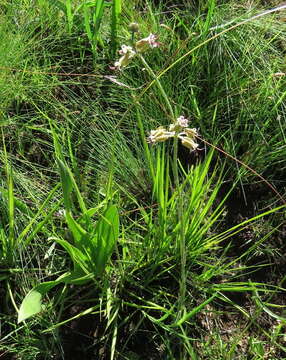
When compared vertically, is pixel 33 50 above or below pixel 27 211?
above

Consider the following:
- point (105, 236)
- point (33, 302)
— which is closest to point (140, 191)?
point (105, 236)

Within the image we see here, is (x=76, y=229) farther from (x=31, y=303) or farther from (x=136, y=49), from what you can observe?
(x=136, y=49)

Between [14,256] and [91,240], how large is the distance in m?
0.28

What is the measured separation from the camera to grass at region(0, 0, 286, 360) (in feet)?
3.72

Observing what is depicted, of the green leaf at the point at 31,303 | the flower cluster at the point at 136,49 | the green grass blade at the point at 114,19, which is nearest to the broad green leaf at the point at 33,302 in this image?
the green leaf at the point at 31,303

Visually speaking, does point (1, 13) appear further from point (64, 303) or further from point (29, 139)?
point (64, 303)

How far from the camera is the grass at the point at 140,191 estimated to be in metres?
1.13

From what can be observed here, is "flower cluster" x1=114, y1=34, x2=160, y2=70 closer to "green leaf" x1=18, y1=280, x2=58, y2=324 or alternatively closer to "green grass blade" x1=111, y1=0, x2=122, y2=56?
"green leaf" x1=18, y1=280, x2=58, y2=324

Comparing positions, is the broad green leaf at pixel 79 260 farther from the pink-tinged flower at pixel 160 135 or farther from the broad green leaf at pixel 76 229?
the pink-tinged flower at pixel 160 135

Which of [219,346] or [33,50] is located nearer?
[219,346]

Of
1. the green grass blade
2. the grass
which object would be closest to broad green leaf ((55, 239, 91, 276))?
the grass

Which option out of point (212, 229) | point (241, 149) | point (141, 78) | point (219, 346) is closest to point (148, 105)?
point (141, 78)

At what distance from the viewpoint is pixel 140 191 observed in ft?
4.44

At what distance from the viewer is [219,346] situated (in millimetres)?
1152
